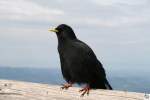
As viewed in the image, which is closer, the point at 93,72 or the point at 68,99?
the point at 68,99

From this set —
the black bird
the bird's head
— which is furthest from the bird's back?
the bird's head

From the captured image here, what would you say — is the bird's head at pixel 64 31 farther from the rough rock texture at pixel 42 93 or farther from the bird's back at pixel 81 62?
the rough rock texture at pixel 42 93

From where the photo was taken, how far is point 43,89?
19.3 feet

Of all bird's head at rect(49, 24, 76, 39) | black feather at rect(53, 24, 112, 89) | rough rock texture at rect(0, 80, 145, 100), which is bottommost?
rough rock texture at rect(0, 80, 145, 100)

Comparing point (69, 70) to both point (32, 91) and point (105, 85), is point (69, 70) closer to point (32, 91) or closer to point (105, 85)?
point (105, 85)

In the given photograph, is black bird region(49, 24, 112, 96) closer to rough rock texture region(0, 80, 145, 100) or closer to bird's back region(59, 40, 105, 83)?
bird's back region(59, 40, 105, 83)

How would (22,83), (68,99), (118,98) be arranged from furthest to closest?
(22,83) < (68,99) < (118,98)

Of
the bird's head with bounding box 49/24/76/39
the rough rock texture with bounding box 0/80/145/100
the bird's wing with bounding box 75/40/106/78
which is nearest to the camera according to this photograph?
the rough rock texture with bounding box 0/80/145/100

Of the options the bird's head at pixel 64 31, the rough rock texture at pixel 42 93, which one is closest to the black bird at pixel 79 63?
the bird's head at pixel 64 31

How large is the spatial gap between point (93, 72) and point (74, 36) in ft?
2.26

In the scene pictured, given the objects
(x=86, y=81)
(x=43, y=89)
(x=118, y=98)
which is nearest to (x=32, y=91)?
(x=43, y=89)

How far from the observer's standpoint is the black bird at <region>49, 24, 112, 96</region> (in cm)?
800

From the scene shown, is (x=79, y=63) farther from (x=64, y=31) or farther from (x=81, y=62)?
(x=64, y=31)

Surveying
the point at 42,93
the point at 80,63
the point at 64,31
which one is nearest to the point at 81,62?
the point at 80,63
